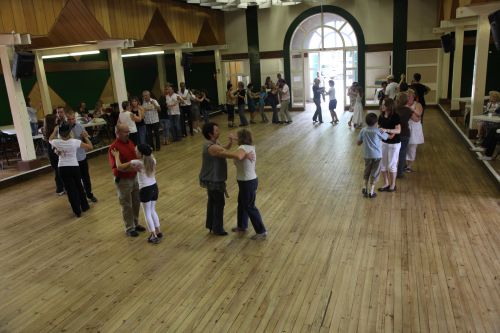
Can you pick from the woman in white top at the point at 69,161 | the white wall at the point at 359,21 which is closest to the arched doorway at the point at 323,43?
the white wall at the point at 359,21

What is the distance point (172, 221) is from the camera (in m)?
5.60

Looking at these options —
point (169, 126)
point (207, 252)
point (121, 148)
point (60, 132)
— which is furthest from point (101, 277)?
point (169, 126)

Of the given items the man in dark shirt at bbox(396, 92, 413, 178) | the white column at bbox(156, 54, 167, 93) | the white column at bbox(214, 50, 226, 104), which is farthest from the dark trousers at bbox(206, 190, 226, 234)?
the white column at bbox(156, 54, 167, 93)

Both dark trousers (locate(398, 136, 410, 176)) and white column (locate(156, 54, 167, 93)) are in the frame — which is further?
white column (locate(156, 54, 167, 93))

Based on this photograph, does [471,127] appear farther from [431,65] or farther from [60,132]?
[60,132]

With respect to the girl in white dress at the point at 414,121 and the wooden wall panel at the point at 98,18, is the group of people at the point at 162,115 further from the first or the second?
the girl in white dress at the point at 414,121

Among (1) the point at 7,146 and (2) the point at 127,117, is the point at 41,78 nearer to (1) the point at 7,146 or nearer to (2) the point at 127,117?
(1) the point at 7,146

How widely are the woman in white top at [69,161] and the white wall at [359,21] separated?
456 inches

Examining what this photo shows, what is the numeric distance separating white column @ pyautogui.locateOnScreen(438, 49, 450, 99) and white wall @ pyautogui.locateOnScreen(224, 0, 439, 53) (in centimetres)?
81

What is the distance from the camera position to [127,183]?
4.96 meters

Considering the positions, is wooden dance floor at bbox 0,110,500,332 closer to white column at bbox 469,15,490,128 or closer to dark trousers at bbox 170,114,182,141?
white column at bbox 469,15,490,128

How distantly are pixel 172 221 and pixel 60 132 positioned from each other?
1924mm

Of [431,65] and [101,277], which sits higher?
[431,65]

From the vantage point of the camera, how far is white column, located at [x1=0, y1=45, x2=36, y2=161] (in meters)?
8.02
